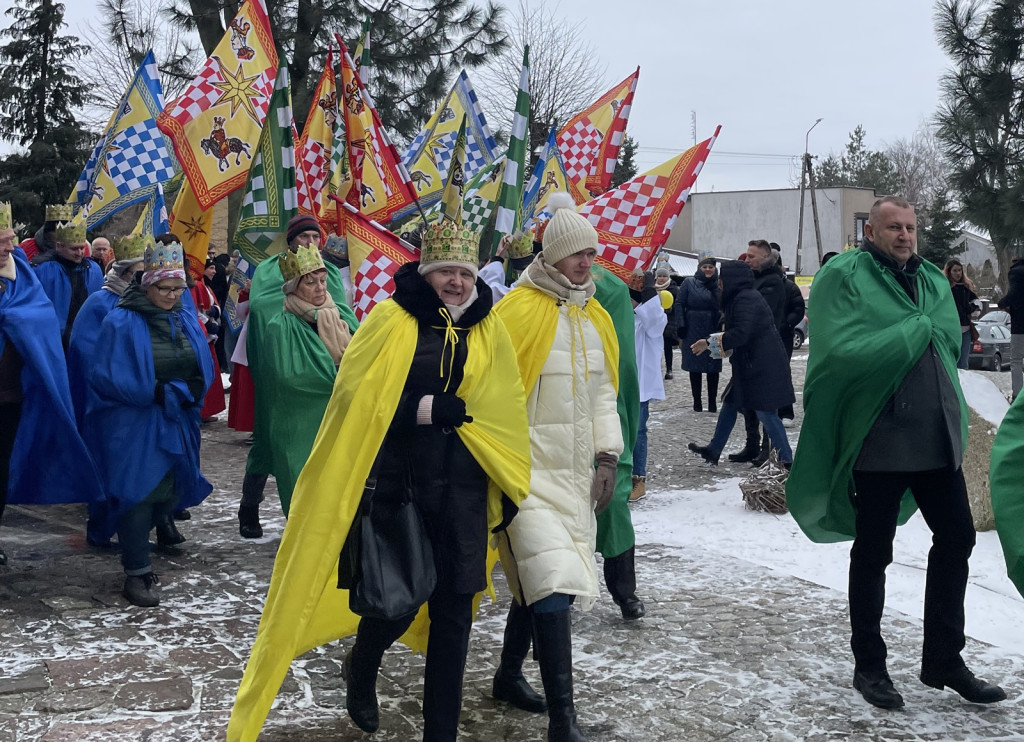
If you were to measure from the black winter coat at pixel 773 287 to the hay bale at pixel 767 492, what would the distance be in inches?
118

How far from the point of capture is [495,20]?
18.0 meters

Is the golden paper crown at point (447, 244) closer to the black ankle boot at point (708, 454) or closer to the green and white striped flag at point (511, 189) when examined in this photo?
the green and white striped flag at point (511, 189)

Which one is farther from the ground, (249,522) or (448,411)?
(448,411)

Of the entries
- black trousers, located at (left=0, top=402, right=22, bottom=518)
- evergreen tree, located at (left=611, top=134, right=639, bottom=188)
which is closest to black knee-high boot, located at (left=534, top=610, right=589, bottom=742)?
black trousers, located at (left=0, top=402, right=22, bottom=518)

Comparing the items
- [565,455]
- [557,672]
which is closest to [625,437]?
[565,455]

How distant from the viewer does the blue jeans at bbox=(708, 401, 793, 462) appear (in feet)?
30.1

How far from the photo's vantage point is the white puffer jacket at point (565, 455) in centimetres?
419

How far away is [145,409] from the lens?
6.12 m

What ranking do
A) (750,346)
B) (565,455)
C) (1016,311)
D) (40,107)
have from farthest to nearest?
(40,107) → (1016,311) → (750,346) → (565,455)

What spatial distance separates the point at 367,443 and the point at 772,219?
201 feet

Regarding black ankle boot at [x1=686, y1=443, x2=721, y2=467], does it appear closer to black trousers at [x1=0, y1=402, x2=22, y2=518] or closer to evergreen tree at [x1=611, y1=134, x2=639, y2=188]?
black trousers at [x1=0, y1=402, x2=22, y2=518]

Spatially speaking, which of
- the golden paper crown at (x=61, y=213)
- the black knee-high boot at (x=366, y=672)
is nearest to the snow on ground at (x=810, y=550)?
the black knee-high boot at (x=366, y=672)

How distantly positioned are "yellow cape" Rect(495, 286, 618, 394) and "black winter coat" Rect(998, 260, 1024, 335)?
30.5ft

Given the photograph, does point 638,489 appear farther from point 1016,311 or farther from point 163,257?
point 1016,311
